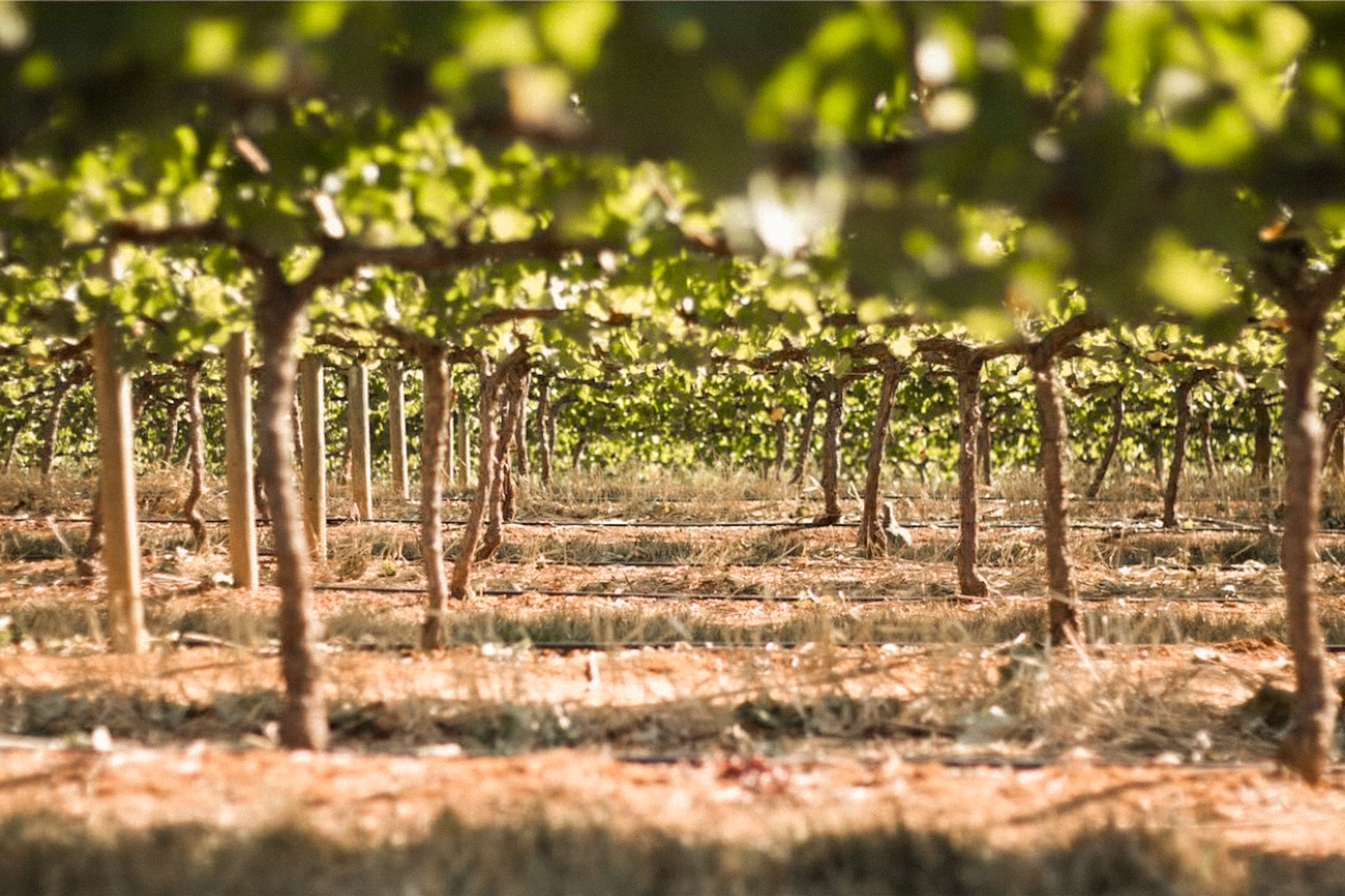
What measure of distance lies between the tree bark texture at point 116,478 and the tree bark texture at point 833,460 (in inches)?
345

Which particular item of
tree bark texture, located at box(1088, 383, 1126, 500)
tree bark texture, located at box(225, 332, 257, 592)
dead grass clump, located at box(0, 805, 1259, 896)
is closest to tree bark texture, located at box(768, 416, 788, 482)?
tree bark texture, located at box(1088, 383, 1126, 500)

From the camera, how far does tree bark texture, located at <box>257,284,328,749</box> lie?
12.3 ft

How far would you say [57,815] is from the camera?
298 centimetres

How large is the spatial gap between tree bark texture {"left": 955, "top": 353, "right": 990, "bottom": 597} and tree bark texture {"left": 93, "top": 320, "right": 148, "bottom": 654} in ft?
17.3

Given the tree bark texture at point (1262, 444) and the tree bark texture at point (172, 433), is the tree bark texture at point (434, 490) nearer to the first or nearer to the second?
the tree bark texture at point (172, 433)

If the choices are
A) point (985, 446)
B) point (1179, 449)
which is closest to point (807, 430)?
point (985, 446)

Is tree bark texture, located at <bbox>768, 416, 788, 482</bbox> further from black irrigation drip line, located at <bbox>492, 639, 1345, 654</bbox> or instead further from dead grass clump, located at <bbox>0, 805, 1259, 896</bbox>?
dead grass clump, located at <bbox>0, 805, 1259, 896</bbox>

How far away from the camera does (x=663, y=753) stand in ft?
13.6

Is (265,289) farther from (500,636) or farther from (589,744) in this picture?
(500,636)

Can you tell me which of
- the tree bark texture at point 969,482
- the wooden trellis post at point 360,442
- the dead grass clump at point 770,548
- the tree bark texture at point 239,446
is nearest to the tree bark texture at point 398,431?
the wooden trellis post at point 360,442

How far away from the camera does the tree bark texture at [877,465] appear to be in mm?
10562

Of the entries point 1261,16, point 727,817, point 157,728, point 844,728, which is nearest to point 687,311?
point 844,728

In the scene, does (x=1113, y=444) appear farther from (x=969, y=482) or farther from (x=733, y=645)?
(x=733, y=645)

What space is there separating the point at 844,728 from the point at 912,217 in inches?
109
